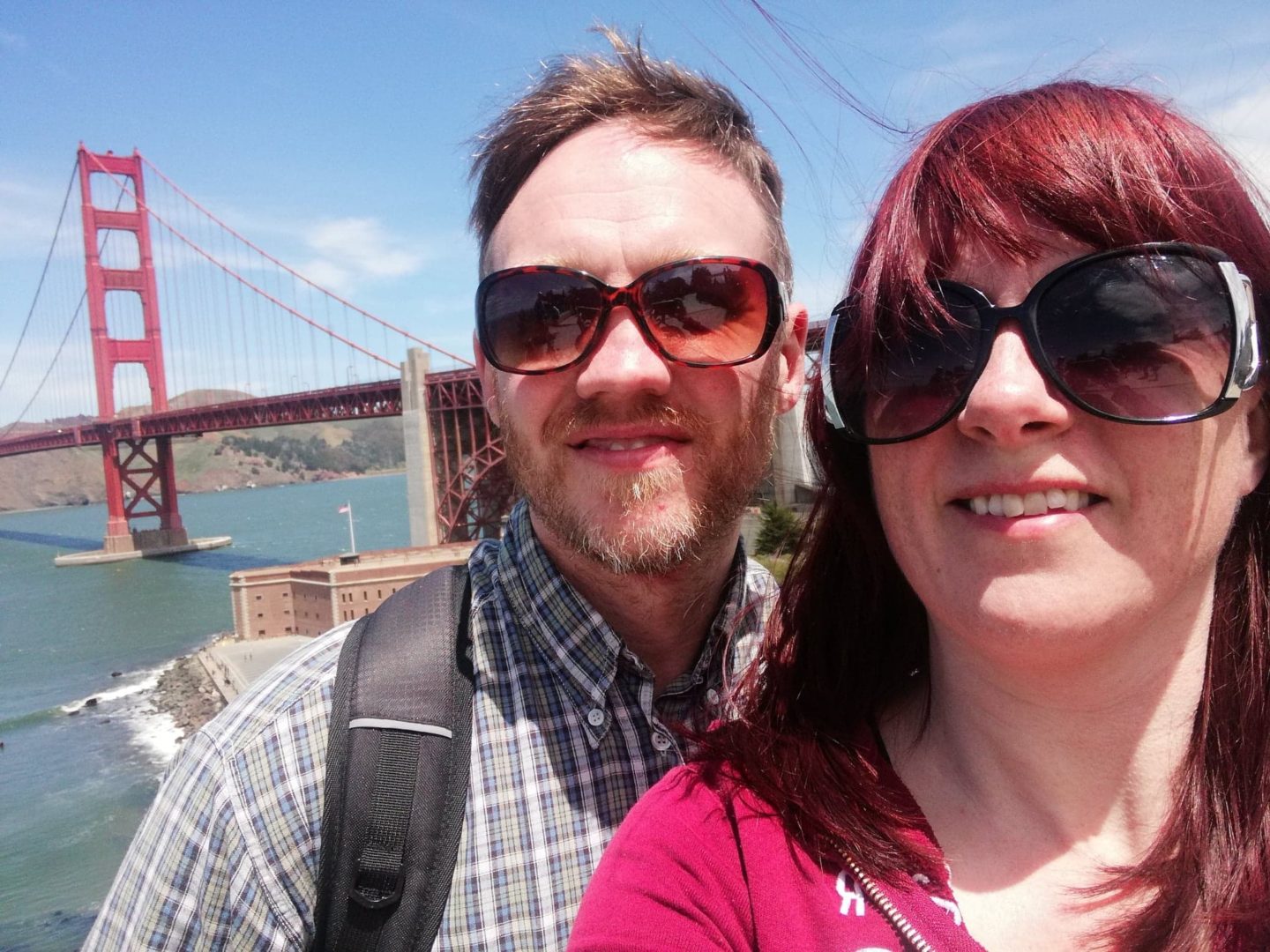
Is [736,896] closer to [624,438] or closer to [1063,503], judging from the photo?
[1063,503]

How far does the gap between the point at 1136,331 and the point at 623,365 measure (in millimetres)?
723

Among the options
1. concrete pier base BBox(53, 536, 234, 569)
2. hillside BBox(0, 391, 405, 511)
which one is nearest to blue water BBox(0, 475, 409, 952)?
concrete pier base BBox(53, 536, 234, 569)

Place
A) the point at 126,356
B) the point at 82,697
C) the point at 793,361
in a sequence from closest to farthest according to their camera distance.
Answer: the point at 793,361 → the point at 82,697 → the point at 126,356

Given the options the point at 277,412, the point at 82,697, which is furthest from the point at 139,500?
the point at 82,697

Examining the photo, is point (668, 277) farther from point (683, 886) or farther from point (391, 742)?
point (683, 886)

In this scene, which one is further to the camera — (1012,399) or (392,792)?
(392,792)

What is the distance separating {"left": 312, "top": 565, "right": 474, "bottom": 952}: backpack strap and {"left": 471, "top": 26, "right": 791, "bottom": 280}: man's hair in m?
0.71

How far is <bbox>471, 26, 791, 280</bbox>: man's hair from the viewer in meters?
1.50

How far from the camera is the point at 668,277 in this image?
4.58 ft

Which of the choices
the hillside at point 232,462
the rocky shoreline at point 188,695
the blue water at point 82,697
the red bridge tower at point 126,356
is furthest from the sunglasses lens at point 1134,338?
the hillside at point 232,462

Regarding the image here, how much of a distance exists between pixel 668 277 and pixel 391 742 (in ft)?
2.46

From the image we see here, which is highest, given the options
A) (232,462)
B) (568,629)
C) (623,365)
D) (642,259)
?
(232,462)

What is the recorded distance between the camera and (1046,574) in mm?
796

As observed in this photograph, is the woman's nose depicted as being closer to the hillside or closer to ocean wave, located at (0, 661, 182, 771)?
ocean wave, located at (0, 661, 182, 771)
